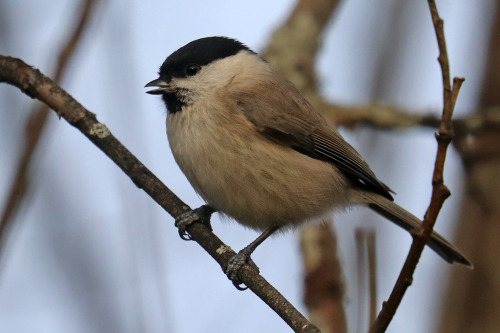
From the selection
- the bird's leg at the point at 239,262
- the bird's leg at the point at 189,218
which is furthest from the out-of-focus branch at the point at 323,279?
the bird's leg at the point at 189,218

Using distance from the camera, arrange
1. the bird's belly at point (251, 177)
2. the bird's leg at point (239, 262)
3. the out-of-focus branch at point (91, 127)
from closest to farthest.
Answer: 1. the out-of-focus branch at point (91, 127)
2. the bird's leg at point (239, 262)
3. the bird's belly at point (251, 177)

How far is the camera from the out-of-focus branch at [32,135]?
156 centimetres

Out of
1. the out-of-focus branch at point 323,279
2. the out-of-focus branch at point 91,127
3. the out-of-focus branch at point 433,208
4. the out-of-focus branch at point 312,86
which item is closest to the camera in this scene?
the out-of-focus branch at point 433,208

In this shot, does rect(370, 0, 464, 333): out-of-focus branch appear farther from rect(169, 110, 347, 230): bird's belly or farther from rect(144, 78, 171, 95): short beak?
rect(144, 78, 171, 95): short beak

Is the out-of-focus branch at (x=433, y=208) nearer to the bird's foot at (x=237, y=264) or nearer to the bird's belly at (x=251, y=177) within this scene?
the bird's foot at (x=237, y=264)

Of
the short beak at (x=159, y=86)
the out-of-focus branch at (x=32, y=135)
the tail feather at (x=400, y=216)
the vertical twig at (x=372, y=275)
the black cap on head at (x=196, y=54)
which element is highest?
the black cap on head at (x=196, y=54)

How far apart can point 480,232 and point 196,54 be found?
1.67 metres

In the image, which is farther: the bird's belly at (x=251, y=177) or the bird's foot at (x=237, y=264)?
the bird's belly at (x=251, y=177)

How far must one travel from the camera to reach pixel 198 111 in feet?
9.77

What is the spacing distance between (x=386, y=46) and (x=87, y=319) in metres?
2.30

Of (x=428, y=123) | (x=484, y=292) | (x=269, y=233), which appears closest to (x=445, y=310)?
(x=484, y=292)

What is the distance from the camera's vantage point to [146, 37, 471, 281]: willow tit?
2852 mm

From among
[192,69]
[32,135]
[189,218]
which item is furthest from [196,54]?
[32,135]

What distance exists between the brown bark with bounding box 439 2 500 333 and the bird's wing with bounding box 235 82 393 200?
43 cm
